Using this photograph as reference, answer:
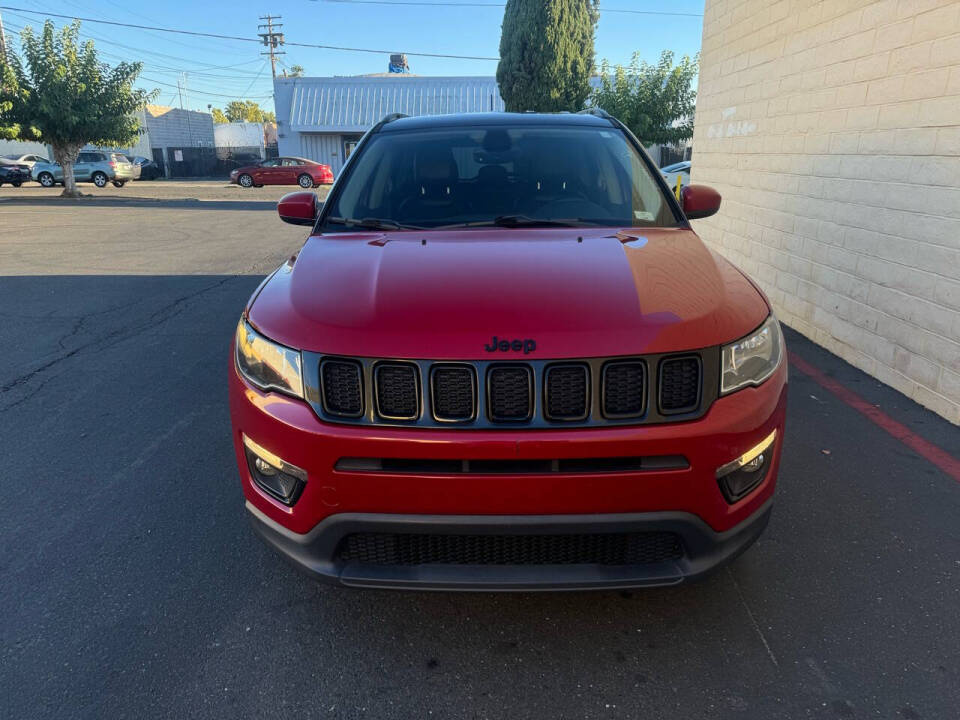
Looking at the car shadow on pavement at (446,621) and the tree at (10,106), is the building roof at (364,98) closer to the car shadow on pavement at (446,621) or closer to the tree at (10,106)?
the tree at (10,106)

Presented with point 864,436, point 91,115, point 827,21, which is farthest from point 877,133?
point 91,115

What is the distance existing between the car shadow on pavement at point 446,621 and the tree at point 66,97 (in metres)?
26.8

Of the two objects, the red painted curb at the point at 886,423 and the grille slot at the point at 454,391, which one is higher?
the grille slot at the point at 454,391

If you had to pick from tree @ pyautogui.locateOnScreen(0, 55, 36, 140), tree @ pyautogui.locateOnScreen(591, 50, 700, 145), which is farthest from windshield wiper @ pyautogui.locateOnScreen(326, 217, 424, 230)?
tree @ pyautogui.locateOnScreen(0, 55, 36, 140)

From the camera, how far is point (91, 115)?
84.4 feet

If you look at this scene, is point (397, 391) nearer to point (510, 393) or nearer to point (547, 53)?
point (510, 393)

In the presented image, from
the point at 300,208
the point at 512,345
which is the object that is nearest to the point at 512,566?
the point at 512,345

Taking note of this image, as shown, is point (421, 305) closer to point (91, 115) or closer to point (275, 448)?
point (275, 448)

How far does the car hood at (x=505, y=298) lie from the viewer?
196 cm

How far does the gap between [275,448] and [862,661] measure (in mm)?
1993

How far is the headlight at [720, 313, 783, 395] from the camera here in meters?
2.07

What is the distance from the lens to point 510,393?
6.35ft

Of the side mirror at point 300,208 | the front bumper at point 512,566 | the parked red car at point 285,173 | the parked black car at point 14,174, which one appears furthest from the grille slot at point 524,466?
the parked black car at point 14,174

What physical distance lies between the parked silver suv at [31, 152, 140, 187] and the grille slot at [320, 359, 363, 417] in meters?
36.0
